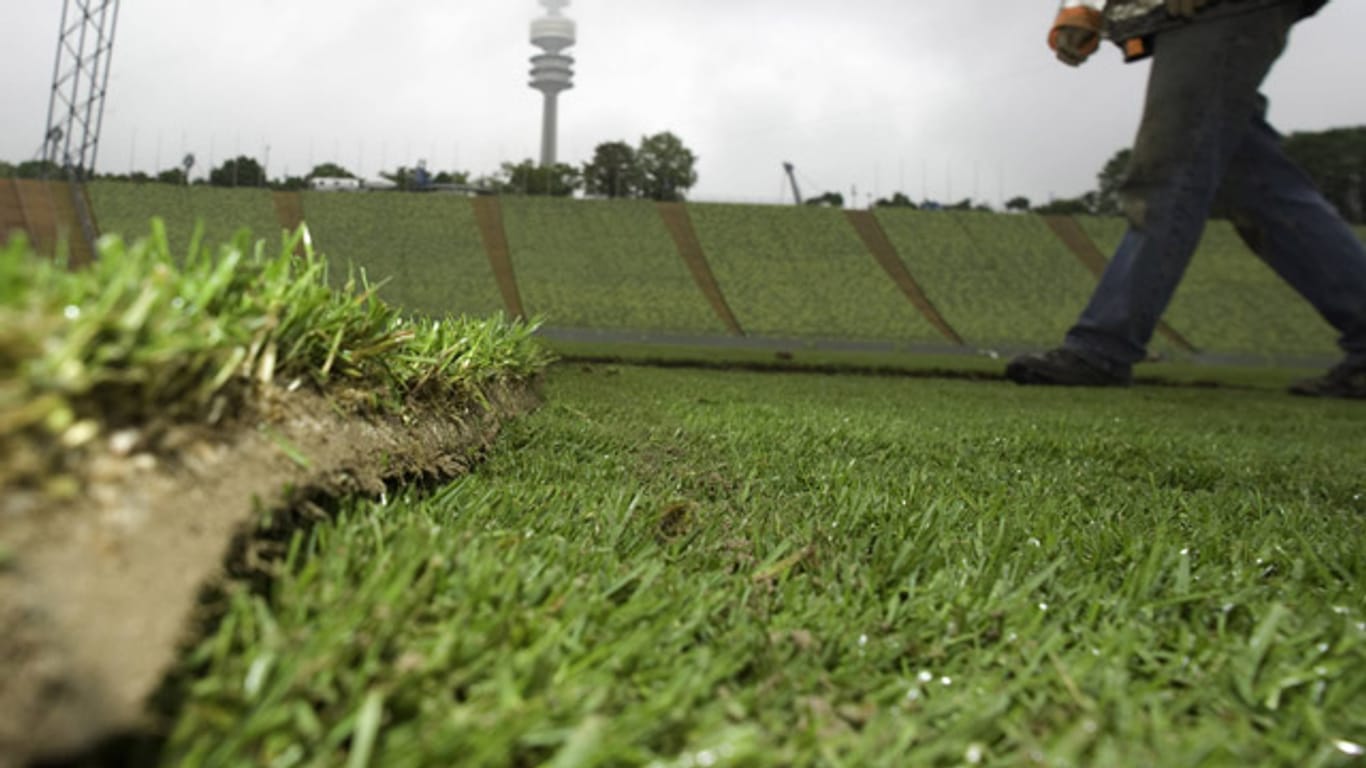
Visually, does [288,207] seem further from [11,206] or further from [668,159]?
[668,159]

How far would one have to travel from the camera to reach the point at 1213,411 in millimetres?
8992

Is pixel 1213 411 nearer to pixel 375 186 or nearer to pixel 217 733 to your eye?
pixel 217 733

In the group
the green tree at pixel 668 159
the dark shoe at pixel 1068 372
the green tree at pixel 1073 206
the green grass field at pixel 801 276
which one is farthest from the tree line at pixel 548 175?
the dark shoe at pixel 1068 372

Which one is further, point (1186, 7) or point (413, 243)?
point (413, 243)

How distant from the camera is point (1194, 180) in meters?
9.65

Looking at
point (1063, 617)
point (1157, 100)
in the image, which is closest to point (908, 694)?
point (1063, 617)

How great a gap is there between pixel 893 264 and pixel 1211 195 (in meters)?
33.3

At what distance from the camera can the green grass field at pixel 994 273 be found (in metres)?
34.9

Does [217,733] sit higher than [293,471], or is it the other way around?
[293,471]

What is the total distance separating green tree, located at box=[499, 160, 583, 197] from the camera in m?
57.2

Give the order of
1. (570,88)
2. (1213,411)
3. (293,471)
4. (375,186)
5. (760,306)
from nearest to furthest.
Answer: (293,471)
(1213,411)
(760,306)
(375,186)
(570,88)

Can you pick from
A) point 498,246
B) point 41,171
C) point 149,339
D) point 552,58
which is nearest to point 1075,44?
point 149,339

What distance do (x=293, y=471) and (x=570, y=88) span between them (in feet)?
486

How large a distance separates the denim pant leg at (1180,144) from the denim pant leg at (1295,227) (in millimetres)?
499
